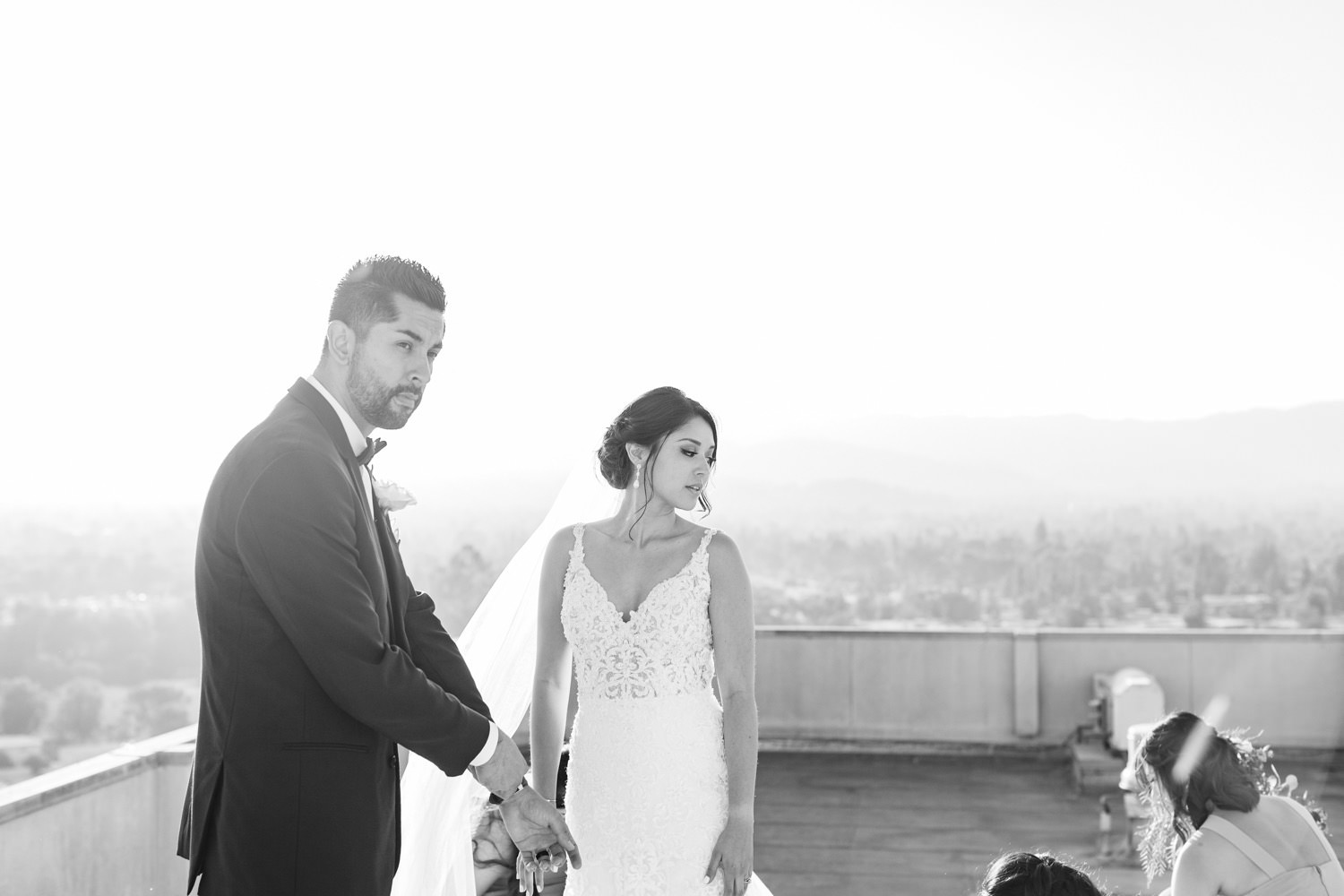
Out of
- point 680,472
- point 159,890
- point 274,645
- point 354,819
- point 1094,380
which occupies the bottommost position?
point 159,890

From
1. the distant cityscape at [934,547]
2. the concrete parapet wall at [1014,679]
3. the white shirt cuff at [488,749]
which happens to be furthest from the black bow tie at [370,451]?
the distant cityscape at [934,547]

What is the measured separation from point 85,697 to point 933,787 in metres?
31.1

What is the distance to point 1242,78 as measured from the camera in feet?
53.8

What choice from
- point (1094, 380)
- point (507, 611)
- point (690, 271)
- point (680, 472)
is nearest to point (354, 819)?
point (680, 472)

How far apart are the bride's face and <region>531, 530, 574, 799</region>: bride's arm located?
0.30m

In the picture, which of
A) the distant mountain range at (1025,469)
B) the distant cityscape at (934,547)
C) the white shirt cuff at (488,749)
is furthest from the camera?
the distant mountain range at (1025,469)

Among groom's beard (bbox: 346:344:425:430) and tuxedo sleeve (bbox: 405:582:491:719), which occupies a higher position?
groom's beard (bbox: 346:344:425:430)

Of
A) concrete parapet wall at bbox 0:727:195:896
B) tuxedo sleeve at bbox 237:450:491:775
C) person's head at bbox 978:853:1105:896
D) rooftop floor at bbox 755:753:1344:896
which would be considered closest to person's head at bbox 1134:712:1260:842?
person's head at bbox 978:853:1105:896

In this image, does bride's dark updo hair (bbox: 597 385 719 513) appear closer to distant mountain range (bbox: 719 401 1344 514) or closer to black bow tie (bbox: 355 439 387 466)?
black bow tie (bbox: 355 439 387 466)

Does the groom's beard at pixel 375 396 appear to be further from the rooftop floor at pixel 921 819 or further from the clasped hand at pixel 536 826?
the rooftop floor at pixel 921 819

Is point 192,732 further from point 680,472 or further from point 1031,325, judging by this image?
point 1031,325

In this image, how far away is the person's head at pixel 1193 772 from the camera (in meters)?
2.60

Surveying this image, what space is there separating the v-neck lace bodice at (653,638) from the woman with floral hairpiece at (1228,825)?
1145 mm

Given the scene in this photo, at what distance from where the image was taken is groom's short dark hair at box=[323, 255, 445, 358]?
1.91 m
